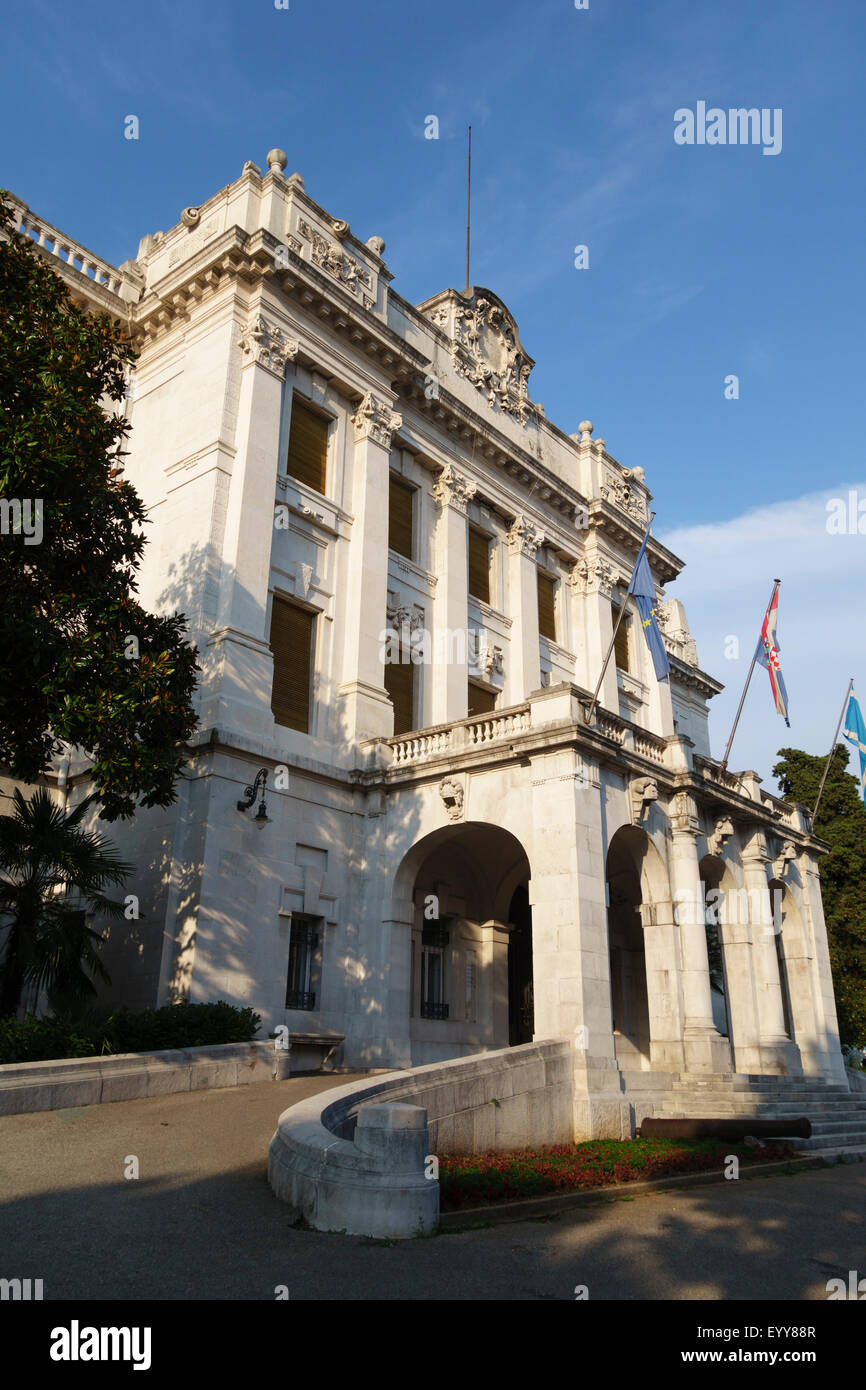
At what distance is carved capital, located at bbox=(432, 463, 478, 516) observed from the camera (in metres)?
29.3

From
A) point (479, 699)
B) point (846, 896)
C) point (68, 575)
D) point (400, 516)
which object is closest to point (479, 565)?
point (400, 516)

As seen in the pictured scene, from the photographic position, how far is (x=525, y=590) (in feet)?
104

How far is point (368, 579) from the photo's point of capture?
2498 centimetres

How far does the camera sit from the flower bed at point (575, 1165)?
10469 mm

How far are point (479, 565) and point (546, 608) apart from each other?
3694mm

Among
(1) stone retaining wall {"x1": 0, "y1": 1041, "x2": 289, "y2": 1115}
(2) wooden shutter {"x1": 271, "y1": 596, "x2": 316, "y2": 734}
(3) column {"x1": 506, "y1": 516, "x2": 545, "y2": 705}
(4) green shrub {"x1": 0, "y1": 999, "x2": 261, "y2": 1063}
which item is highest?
(3) column {"x1": 506, "y1": 516, "x2": 545, "y2": 705}

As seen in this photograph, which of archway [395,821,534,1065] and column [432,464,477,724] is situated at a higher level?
column [432,464,477,724]

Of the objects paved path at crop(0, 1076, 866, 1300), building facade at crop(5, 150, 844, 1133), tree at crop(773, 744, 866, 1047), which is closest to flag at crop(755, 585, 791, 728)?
building facade at crop(5, 150, 844, 1133)

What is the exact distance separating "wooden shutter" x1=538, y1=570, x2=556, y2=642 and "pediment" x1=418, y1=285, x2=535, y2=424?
217 inches

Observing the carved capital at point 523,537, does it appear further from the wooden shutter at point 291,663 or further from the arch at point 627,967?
the arch at point 627,967

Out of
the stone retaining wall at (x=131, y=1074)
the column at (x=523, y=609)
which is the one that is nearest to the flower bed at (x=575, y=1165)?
the stone retaining wall at (x=131, y=1074)

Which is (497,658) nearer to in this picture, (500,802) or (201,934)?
(500,802)

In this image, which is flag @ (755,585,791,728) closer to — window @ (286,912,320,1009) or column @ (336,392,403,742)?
column @ (336,392,403,742)
